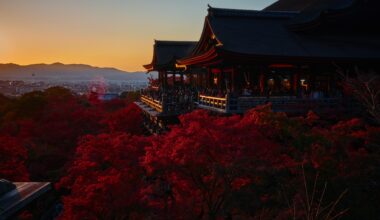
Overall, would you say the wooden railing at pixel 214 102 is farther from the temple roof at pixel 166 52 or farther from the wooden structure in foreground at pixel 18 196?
the temple roof at pixel 166 52

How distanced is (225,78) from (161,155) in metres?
15.7

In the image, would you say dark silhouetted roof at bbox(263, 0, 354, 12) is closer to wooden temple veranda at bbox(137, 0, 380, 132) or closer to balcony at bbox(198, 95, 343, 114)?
wooden temple veranda at bbox(137, 0, 380, 132)

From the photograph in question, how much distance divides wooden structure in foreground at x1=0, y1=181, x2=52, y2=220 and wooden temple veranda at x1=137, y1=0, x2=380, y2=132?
11.5 m

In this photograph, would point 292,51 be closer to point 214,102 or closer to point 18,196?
point 214,102

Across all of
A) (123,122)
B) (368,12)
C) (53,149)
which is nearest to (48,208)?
(53,149)

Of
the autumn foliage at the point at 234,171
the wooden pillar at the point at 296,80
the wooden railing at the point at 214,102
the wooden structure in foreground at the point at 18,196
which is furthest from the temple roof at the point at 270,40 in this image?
the wooden structure in foreground at the point at 18,196

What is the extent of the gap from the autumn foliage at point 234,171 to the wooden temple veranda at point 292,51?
8.38ft

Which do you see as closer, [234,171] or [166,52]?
[234,171]

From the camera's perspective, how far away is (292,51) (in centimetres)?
1884

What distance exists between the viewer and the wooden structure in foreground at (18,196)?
4.98 metres

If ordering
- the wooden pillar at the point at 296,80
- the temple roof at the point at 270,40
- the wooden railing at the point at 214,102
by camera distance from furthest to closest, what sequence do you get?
the wooden pillar at the point at 296,80 → the temple roof at the point at 270,40 → the wooden railing at the point at 214,102

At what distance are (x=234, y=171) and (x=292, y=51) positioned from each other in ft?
34.0

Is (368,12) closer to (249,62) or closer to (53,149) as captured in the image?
(249,62)

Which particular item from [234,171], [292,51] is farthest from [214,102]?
[234,171]
